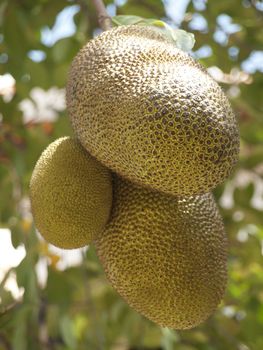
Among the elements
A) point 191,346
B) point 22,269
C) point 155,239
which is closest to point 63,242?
point 155,239

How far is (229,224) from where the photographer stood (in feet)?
6.23

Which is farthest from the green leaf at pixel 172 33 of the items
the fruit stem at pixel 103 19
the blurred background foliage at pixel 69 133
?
A: the blurred background foliage at pixel 69 133

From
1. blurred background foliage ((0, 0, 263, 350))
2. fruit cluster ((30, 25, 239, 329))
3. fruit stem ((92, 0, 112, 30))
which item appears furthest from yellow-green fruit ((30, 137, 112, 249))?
blurred background foliage ((0, 0, 263, 350))

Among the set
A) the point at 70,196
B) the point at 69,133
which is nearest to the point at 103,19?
the point at 70,196

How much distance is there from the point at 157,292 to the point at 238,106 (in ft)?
3.39

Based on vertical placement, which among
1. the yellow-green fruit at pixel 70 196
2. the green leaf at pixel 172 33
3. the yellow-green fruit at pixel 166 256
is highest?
the green leaf at pixel 172 33

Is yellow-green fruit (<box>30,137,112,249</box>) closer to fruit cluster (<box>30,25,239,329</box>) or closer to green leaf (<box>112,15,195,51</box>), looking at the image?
fruit cluster (<box>30,25,239,329</box>)

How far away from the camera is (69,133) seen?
1604 mm

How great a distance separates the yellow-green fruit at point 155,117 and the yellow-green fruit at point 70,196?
0.05 meters

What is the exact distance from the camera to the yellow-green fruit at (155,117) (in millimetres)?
739

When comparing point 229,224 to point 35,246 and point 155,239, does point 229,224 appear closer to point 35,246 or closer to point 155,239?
point 35,246

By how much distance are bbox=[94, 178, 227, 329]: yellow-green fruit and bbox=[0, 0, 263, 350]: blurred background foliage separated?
0.46 metres

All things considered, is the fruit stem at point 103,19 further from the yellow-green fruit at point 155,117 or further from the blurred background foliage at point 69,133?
the blurred background foliage at point 69,133

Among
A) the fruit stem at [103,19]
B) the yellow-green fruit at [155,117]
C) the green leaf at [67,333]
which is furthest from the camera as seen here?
the green leaf at [67,333]
